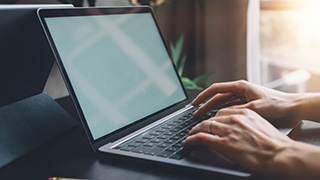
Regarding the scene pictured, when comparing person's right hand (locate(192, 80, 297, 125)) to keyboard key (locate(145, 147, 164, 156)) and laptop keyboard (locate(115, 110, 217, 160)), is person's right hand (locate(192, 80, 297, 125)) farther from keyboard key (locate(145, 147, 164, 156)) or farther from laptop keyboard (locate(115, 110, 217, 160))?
keyboard key (locate(145, 147, 164, 156))

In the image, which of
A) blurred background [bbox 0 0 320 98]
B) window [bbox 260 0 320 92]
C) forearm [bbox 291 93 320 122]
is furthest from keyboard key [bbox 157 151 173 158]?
window [bbox 260 0 320 92]

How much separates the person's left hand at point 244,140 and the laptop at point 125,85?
2 cm

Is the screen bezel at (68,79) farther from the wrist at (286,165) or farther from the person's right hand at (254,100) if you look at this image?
the wrist at (286,165)

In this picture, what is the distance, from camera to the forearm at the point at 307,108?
28.7 inches

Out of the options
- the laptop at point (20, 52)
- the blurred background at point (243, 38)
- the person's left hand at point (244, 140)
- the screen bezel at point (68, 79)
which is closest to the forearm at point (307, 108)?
the person's left hand at point (244, 140)

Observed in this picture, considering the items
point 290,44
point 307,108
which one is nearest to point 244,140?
point 307,108

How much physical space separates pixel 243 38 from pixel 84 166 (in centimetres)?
209

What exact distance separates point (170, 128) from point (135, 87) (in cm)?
15

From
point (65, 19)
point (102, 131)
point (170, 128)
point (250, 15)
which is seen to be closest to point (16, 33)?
point (65, 19)

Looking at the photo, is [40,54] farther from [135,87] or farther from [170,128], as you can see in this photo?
[170,128]

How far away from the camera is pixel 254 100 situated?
29.8 inches

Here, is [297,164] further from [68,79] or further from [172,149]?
[68,79]

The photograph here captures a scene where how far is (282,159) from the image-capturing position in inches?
19.1

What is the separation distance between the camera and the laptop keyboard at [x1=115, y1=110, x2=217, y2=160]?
55cm
